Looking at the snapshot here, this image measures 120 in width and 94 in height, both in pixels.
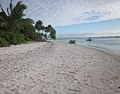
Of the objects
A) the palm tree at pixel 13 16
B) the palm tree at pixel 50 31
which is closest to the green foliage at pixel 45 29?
the palm tree at pixel 50 31

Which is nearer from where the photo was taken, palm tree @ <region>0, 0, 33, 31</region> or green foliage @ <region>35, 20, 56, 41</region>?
palm tree @ <region>0, 0, 33, 31</region>

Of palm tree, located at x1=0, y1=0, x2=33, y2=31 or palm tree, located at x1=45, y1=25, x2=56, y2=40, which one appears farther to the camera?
palm tree, located at x1=45, y1=25, x2=56, y2=40

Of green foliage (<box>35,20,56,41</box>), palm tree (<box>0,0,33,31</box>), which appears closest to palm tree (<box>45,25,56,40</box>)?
green foliage (<box>35,20,56,41</box>)

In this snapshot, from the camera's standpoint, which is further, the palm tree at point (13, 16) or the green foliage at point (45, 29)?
the green foliage at point (45, 29)

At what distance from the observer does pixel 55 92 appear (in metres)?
4.97

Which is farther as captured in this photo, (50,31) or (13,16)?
(50,31)

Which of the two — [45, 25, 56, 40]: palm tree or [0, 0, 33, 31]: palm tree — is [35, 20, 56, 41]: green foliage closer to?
[45, 25, 56, 40]: palm tree

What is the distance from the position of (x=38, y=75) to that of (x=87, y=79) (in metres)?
1.87

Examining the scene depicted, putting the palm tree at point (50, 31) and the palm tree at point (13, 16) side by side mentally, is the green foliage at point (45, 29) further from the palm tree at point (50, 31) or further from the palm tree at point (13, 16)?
the palm tree at point (13, 16)

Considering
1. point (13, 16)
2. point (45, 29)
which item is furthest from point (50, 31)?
point (13, 16)

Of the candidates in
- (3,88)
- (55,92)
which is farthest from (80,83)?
(3,88)

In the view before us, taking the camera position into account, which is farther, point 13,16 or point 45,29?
point 45,29

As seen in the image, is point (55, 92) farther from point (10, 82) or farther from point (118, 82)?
point (118, 82)

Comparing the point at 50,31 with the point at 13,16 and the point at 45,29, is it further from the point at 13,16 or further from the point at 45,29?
the point at 13,16
